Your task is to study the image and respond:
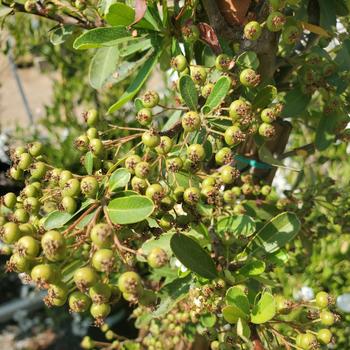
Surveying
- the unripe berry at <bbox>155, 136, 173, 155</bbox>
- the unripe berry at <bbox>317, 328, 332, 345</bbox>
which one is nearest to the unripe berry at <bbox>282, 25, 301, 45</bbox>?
the unripe berry at <bbox>155, 136, 173, 155</bbox>

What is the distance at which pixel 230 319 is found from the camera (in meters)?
0.89

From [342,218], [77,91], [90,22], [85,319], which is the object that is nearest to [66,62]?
[77,91]

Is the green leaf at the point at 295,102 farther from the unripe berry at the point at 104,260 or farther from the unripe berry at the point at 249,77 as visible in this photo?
the unripe berry at the point at 104,260

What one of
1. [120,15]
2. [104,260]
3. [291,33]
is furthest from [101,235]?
[291,33]

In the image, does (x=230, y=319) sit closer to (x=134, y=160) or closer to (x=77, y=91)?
(x=134, y=160)

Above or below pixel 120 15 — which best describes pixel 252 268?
below

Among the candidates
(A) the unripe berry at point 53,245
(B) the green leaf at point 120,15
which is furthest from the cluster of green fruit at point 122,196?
(B) the green leaf at point 120,15

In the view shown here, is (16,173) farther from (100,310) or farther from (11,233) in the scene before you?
(100,310)

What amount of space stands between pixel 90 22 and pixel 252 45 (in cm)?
44

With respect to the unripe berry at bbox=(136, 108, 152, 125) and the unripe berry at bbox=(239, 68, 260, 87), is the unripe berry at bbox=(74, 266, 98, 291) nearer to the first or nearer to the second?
the unripe berry at bbox=(136, 108, 152, 125)

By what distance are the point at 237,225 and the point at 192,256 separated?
166 mm

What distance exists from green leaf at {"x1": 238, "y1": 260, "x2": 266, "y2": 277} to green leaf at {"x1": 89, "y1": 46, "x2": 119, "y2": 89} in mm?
519

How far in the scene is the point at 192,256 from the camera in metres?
0.92

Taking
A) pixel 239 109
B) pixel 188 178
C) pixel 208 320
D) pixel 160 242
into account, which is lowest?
pixel 208 320
